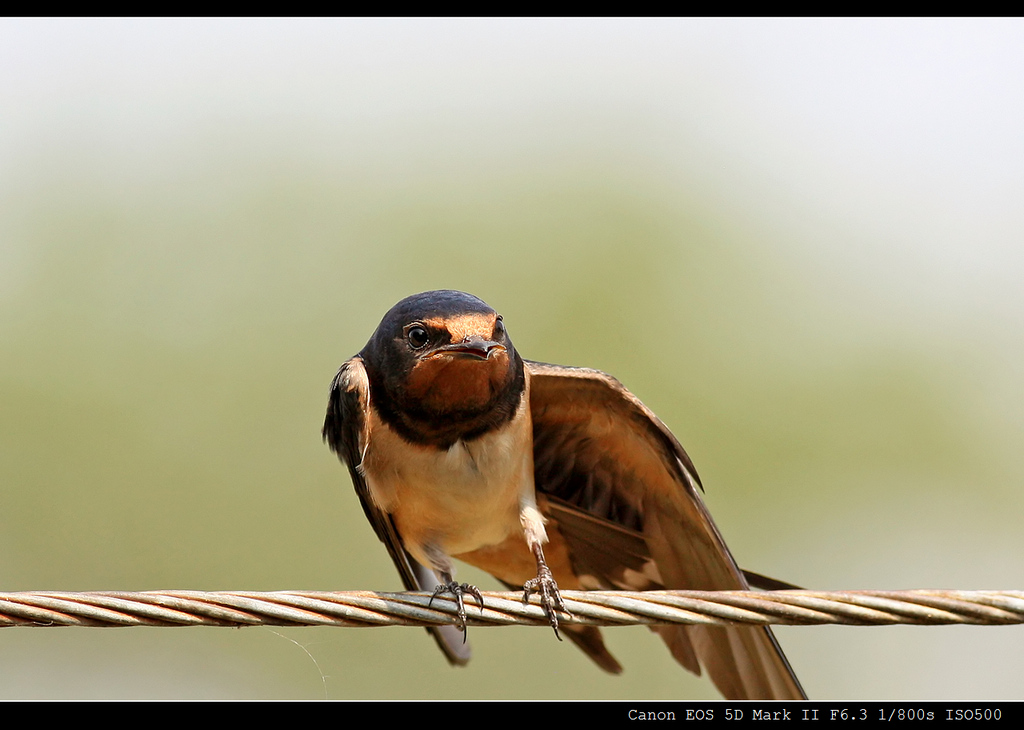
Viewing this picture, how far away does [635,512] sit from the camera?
15.4 ft

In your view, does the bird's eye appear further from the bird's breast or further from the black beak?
the bird's breast

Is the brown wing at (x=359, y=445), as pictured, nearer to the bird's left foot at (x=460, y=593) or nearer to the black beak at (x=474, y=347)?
the black beak at (x=474, y=347)

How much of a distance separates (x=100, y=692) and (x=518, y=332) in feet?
15.9

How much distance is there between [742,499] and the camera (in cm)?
901

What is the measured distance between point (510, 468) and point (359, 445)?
70cm

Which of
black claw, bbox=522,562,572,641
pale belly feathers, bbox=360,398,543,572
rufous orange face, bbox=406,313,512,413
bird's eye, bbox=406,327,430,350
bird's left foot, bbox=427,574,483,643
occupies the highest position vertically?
bird's eye, bbox=406,327,430,350

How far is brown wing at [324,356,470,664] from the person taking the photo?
4.39 metres

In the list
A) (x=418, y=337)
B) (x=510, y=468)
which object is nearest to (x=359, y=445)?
(x=418, y=337)

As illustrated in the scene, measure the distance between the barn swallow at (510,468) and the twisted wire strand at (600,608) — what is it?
1.09 m

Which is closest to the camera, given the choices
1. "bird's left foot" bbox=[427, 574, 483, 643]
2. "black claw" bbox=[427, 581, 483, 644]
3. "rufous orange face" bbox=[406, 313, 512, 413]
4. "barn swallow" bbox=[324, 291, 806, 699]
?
"black claw" bbox=[427, 581, 483, 644]

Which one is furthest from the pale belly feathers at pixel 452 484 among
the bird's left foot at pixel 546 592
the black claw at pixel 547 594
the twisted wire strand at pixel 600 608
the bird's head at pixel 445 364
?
the twisted wire strand at pixel 600 608

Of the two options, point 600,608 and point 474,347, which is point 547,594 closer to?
point 600,608

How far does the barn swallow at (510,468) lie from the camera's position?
4188mm

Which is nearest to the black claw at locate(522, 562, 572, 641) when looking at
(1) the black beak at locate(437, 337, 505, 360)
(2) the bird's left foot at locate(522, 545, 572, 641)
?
(2) the bird's left foot at locate(522, 545, 572, 641)
